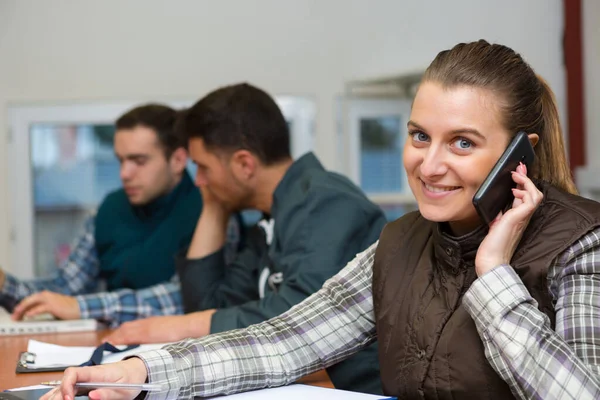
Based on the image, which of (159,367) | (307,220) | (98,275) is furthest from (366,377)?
(98,275)

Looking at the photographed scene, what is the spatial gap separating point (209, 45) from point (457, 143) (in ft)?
8.07

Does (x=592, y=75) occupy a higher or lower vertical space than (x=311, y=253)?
higher

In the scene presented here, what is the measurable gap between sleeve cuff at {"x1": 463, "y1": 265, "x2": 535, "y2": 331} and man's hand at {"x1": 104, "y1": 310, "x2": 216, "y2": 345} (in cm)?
78

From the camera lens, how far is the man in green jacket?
69.9 inches

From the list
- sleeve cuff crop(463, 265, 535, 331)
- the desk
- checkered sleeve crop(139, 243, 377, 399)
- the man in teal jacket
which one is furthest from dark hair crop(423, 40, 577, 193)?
the man in teal jacket

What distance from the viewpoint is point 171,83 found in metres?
3.54

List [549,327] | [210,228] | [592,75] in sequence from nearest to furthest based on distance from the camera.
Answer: [549,327]
[210,228]
[592,75]

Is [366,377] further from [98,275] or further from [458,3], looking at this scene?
[458,3]

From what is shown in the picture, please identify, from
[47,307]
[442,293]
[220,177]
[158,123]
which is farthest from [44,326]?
[442,293]

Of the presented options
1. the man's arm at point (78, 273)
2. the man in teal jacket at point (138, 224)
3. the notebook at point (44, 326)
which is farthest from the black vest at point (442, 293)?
the man's arm at point (78, 273)

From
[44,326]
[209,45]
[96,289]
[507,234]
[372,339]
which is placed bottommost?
[96,289]

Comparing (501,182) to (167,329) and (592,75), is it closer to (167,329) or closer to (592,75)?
(167,329)

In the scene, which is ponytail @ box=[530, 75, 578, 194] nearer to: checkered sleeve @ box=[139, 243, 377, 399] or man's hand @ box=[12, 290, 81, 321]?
checkered sleeve @ box=[139, 243, 377, 399]

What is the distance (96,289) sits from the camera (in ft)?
9.85
